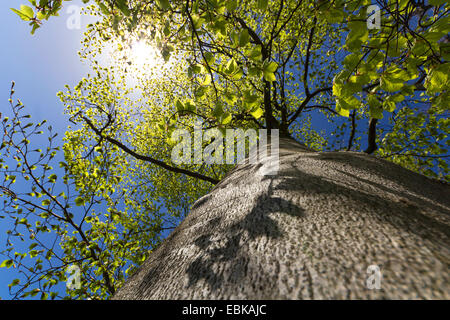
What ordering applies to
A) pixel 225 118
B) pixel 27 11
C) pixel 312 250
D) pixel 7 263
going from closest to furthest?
pixel 312 250
pixel 27 11
pixel 225 118
pixel 7 263

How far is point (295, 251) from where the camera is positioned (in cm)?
59

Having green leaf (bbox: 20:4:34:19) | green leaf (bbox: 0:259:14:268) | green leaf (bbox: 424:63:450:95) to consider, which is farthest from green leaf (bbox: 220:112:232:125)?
green leaf (bbox: 0:259:14:268)

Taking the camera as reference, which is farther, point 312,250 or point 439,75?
point 439,75

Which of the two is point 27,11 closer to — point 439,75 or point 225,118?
point 225,118

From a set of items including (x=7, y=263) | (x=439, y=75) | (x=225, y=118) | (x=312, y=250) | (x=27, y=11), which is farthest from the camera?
(x=7, y=263)

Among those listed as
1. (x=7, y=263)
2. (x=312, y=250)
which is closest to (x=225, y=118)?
(x=312, y=250)

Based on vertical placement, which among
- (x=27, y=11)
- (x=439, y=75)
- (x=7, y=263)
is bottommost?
(x=7, y=263)

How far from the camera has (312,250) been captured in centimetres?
59

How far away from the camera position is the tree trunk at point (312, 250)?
0.46 m

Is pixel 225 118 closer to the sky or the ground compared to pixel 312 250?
closer to the sky

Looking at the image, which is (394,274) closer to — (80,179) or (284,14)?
(80,179)

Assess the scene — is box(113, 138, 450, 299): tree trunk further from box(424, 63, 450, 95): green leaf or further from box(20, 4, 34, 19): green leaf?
box(20, 4, 34, 19): green leaf

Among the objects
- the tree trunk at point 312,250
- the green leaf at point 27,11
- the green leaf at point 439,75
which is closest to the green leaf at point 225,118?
the tree trunk at point 312,250
